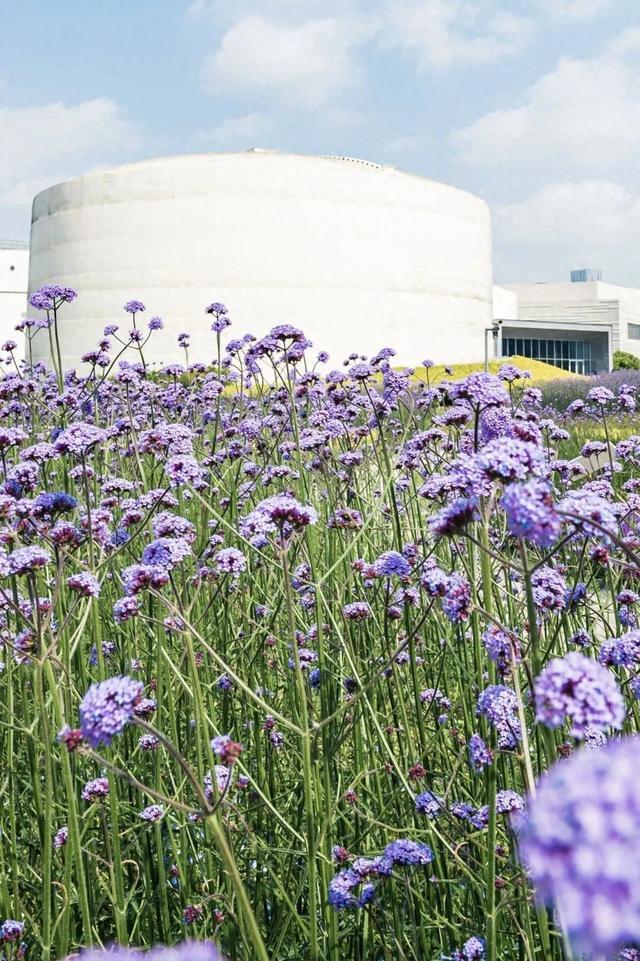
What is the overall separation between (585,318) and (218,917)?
213 ft

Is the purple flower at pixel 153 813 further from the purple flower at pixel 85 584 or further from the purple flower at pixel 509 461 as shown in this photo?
the purple flower at pixel 509 461

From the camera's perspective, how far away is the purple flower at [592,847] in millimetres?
411

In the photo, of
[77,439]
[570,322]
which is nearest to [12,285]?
[570,322]

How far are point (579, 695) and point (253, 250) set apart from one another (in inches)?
1248

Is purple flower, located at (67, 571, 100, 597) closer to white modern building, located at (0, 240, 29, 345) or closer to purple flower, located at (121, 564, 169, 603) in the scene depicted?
purple flower, located at (121, 564, 169, 603)

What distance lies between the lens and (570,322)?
208ft

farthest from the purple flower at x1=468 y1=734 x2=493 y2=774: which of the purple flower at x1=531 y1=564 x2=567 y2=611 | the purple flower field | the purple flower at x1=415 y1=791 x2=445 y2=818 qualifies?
the purple flower at x1=531 y1=564 x2=567 y2=611

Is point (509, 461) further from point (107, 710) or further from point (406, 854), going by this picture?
point (406, 854)

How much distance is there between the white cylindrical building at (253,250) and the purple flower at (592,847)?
1200 inches

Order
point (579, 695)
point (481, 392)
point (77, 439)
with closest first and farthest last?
point (579, 695), point (481, 392), point (77, 439)

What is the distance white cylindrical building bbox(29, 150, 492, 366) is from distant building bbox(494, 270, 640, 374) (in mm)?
13272

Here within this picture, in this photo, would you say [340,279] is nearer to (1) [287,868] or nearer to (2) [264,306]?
(2) [264,306]

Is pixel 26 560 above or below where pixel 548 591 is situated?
above

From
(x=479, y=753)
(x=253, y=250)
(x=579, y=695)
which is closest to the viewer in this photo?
(x=579, y=695)
